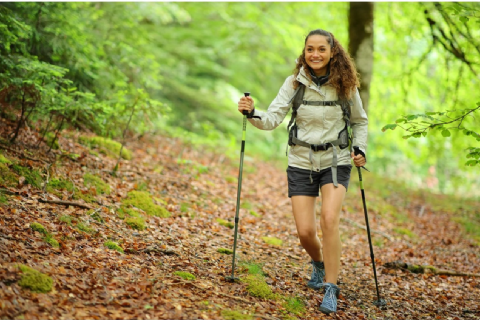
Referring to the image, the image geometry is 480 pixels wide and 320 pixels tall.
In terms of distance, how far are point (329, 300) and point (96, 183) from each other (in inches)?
133

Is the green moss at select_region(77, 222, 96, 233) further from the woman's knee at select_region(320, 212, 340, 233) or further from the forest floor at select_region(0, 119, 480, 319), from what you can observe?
the woman's knee at select_region(320, 212, 340, 233)

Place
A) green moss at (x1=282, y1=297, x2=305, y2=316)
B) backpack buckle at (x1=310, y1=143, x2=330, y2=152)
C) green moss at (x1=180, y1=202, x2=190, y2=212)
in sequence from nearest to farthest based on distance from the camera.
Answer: green moss at (x1=282, y1=297, x2=305, y2=316) → backpack buckle at (x1=310, y1=143, x2=330, y2=152) → green moss at (x1=180, y1=202, x2=190, y2=212)

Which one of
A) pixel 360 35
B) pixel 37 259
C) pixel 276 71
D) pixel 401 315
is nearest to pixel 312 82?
pixel 401 315

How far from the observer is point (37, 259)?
3418mm

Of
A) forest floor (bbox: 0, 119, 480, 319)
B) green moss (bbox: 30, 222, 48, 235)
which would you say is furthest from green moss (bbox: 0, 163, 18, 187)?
green moss (bbox: 30, 222, 48, 235)

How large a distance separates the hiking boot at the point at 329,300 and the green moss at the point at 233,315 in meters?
0.90

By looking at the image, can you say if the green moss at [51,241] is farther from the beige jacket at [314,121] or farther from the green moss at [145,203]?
the beige jacket at [314,121]

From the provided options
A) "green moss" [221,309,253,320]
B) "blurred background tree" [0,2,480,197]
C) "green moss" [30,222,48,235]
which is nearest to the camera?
"green moss" [221,309,253,320]

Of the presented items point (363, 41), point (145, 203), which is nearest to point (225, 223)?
point (145, 203)

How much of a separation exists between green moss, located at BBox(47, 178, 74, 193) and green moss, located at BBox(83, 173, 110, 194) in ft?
0.91

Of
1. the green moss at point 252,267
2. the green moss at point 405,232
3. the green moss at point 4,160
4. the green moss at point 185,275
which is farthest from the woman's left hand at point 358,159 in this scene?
the green moss at point 405,232

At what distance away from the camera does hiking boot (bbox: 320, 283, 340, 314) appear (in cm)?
388

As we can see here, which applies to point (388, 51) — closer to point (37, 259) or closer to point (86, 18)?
point (86, 18)

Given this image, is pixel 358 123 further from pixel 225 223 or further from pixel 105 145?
pixel 105 145
